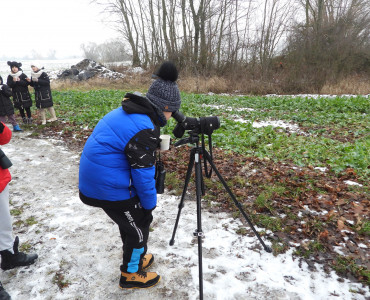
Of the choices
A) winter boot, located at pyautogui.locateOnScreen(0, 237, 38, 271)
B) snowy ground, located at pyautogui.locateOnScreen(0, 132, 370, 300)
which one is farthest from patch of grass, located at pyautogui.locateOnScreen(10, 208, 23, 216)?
winter boot, located at pyautogui.locateOnScreen(0, 237, 38, 271)

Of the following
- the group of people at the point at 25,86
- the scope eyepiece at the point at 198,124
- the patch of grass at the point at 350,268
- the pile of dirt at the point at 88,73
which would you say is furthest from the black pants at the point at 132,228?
the pile of dirt at the point at 88,73

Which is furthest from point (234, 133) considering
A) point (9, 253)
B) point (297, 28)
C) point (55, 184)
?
point (297, 28)

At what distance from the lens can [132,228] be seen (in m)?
2.18

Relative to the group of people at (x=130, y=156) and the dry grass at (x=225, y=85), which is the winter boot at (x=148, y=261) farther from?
the dry grass at (x=225, y=85)

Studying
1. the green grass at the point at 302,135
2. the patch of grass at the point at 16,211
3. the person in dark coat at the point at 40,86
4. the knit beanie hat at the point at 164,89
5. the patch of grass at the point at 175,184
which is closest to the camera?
the knit beanie hat at the point at 164,89

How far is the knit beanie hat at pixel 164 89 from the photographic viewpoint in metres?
2.03

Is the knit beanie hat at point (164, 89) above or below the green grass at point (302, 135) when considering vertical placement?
above

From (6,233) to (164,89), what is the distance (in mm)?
2152

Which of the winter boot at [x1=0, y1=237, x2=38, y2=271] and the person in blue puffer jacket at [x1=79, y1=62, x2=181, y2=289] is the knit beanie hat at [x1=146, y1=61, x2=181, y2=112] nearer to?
the person in blue puffer jacket at [x1=79, y1=62, x2=181, y2=289]

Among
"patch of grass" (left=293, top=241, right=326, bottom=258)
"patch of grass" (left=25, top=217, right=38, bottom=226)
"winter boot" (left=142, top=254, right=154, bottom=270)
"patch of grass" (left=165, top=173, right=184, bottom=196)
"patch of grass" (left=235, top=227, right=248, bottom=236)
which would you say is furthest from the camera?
"patch of grass" (left=165, top=173, right=184, bottom=196)

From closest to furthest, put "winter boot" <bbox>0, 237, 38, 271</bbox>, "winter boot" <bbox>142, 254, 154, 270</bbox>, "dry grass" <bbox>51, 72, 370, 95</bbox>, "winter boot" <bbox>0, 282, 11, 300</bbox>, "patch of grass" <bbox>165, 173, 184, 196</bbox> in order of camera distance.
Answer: "winter boot" <bbox>0, 282, 11, 300</bbox> → "winter boot" <bbox>0, 237, 38, 271</bbox> → "winter boot" <bbox>142, 254, 154, 270</bbox> → "patch of grass" <bbox>165, 173, 184, 196</bbox> → "dry grass" <bbox>51, 72, 370, 95</bbox>

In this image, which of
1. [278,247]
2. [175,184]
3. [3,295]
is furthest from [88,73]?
[278,247]

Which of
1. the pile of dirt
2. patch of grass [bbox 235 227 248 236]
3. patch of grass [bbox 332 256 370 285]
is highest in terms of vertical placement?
the pile of dirt

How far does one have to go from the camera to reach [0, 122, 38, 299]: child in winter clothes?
2.35 meters
